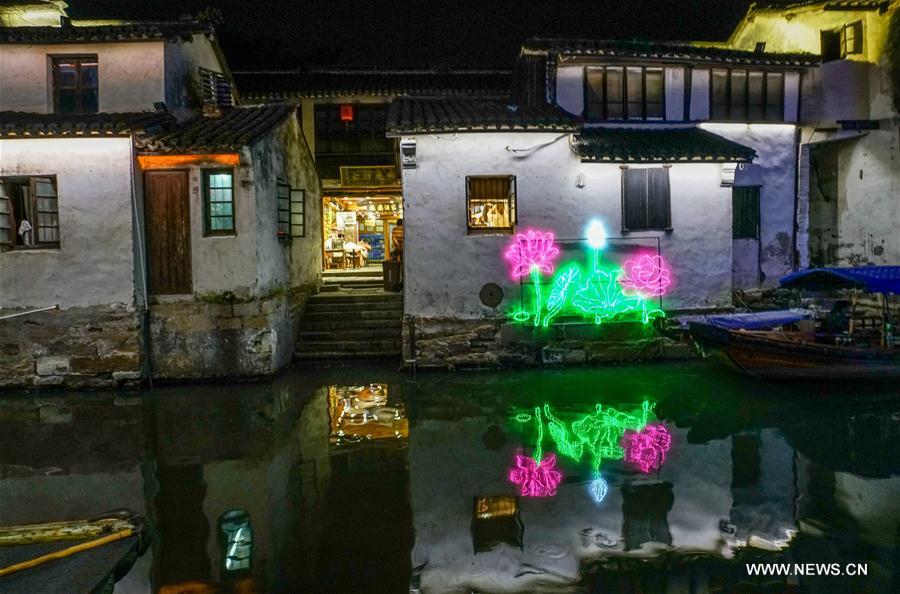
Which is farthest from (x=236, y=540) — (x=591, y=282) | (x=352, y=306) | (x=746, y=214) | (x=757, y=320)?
(x=746, y=214)

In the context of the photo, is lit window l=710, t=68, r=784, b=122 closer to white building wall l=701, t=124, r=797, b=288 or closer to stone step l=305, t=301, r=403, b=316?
white building wall l=701, t=124, r=797, b=288

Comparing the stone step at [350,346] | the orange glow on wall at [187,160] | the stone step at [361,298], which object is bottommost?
the stone step at [350,346]

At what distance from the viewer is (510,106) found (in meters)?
15.3

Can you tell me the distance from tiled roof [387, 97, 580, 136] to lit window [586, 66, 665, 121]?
4.81 feet

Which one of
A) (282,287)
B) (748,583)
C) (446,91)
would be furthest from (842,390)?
(446,91)

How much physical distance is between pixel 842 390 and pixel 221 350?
40.3 feet

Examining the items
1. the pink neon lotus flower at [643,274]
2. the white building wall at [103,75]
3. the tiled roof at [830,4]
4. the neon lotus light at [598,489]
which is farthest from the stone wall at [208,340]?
the tiled roof at [830,4]

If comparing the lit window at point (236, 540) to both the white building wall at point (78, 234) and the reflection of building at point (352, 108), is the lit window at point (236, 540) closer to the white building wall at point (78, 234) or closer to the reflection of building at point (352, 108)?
the white building wall at point (78, 234)

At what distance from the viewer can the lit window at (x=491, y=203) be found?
1352 cm

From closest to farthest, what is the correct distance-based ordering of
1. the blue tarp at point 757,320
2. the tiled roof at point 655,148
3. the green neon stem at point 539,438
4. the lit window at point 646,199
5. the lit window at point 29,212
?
the green neon stem at point 539,438, the blue tarp at point 757,320, the lit window at point 29,212, the tiled roof at point 655,148, the lit window at point 646,199

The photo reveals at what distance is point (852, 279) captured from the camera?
36.3ft

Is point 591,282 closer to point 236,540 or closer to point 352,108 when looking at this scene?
point 236,540

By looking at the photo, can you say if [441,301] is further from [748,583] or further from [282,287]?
[748,583]

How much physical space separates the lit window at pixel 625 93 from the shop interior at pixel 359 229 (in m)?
8.99
